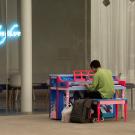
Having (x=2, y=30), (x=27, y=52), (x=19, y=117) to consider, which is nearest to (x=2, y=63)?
(x=2, y=30)

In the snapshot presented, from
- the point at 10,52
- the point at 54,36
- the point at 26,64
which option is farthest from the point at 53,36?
the point at 26,64

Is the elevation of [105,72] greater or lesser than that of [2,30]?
lesser

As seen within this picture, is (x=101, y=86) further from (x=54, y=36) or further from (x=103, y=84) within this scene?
(x=54, y=36)

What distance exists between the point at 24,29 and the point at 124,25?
10.9 ft

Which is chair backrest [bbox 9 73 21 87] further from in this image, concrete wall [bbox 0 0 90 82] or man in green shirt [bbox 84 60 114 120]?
man in green shirt [bbox 84 60 114 120]

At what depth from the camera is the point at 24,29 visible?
15305 mm

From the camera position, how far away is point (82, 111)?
12305 mm

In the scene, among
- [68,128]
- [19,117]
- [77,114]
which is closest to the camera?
[68,128]

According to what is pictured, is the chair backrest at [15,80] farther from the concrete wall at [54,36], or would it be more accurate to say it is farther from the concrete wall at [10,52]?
the concrete wall at [54,36]

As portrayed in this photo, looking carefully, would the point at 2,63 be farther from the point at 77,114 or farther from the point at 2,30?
the point at 77,114

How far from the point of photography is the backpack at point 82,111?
12305 mm

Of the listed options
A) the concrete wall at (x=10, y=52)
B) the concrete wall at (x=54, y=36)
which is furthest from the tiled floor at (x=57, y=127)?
the concrete wall at (x=54, y=36)

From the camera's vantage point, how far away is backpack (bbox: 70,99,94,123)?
1230 cm

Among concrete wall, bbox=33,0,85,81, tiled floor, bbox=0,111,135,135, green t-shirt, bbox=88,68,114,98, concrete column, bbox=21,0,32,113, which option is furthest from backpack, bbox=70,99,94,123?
concrete wall, bbox=33,0,85,81
